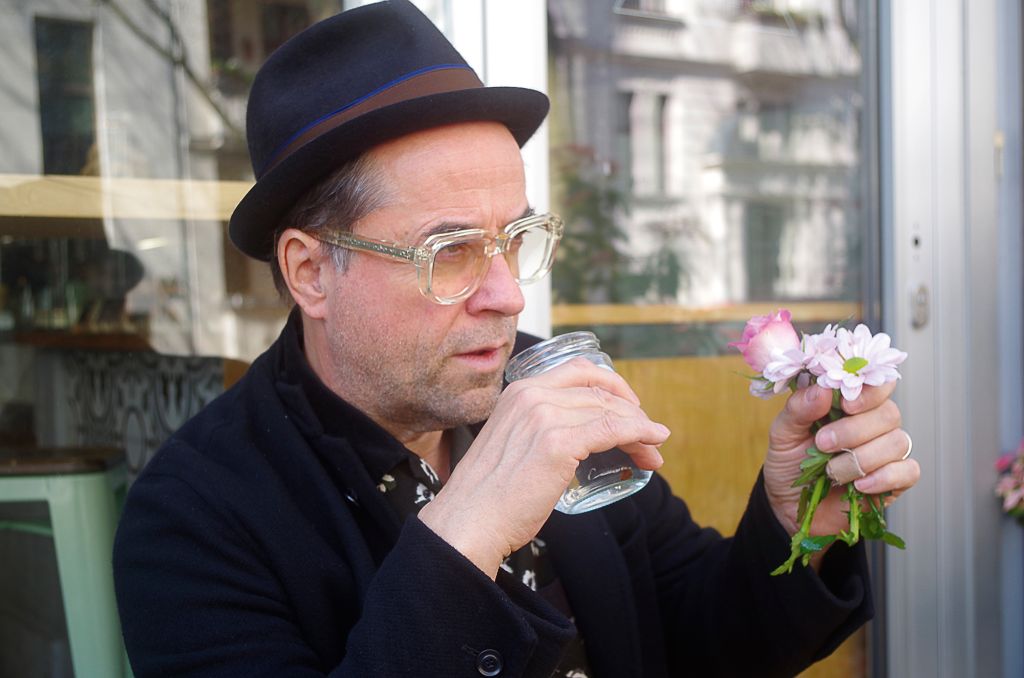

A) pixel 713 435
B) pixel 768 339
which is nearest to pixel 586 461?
pixel 768 339

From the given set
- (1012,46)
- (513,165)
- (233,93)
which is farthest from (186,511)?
(1012,46)

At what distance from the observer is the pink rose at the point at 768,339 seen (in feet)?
3.60

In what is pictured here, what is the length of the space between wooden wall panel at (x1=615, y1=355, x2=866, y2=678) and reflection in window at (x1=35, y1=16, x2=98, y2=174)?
1.37 metres

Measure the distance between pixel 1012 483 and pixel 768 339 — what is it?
1.84 metres

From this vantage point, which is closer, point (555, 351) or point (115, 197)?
point (555, 351)

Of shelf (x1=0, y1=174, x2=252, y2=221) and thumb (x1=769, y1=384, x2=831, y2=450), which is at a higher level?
shelf (x1=0, y1=174, x2=252, y2=221)

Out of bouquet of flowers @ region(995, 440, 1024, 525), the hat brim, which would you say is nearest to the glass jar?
the hat brim

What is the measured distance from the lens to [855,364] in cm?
105

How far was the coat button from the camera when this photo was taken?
100 cm

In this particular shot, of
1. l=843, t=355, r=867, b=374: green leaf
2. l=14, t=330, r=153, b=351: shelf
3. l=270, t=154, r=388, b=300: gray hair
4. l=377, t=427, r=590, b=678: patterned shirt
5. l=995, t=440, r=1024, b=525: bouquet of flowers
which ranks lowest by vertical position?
l=995, t=440, r=1024, b=525: bouquet of flowers

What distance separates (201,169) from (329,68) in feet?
2.70

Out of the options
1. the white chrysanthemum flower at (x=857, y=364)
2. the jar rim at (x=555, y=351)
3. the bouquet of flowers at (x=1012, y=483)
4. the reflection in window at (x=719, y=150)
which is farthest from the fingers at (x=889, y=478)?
the bouquet of flowers at (x=1012, y=483)

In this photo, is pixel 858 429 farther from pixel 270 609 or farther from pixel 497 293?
pixel 270 609

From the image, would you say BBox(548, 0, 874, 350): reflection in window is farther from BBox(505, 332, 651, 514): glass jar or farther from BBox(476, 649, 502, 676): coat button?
BBox(476, 649, 502, 676): coat button
